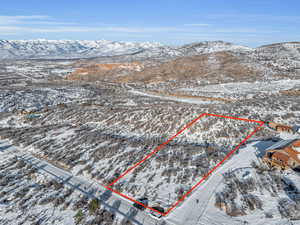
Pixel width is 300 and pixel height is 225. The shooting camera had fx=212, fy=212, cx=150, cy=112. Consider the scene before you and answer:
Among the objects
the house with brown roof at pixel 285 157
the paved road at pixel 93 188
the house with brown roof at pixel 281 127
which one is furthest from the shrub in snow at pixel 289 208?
the house with brown roof at pixel 281 127

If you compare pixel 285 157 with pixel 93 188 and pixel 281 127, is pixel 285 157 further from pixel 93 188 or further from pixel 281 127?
pixel 93 188

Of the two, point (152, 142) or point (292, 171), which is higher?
point (292, 171)

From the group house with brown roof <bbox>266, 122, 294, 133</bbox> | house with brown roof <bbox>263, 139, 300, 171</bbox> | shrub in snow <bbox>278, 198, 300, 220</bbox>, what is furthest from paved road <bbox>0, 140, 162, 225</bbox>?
house with brown roof <bbox>266, 122, 294, 133</bbox>

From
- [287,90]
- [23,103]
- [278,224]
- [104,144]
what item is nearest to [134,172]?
[104,144]

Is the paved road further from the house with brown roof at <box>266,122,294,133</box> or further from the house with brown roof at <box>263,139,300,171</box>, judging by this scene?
the house with brown roof at <box>266,122,294,133</box>

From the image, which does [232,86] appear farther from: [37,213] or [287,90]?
[37,213]


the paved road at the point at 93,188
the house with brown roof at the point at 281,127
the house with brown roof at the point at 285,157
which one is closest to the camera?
the paved road at the point at 93,188

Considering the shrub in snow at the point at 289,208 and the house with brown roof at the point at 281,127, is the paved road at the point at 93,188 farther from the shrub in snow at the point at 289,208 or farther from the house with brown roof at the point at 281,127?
the house with brown roof at the point at 281,127
